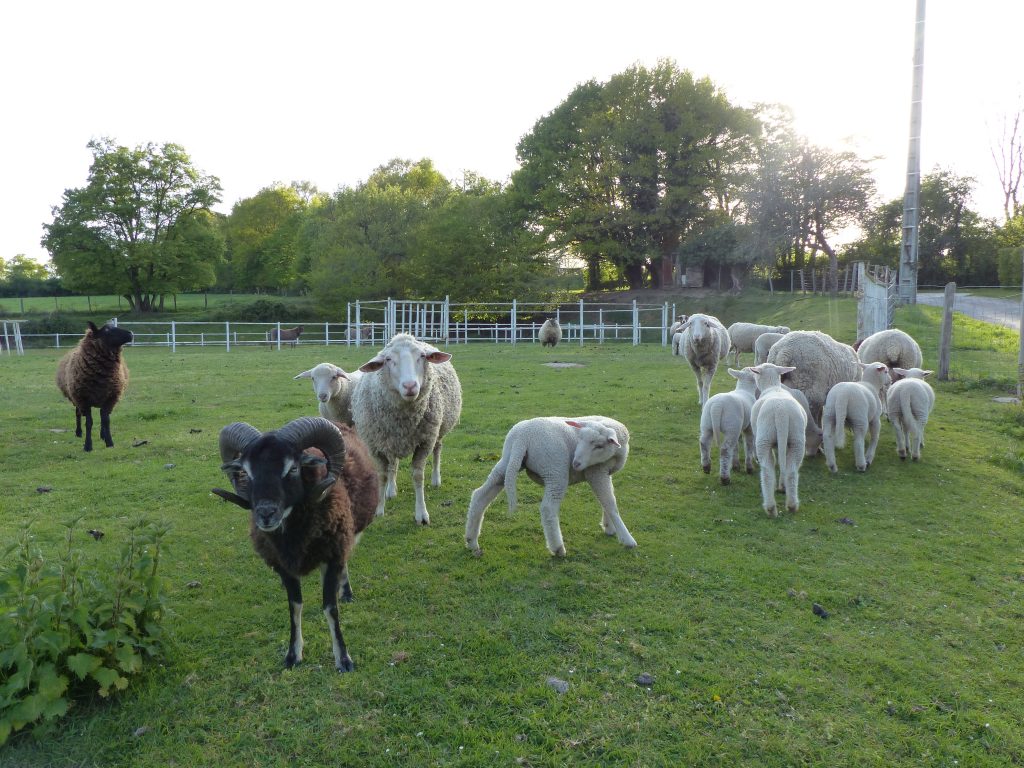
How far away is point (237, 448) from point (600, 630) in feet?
8.49

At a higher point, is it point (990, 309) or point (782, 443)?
point (990, 309)

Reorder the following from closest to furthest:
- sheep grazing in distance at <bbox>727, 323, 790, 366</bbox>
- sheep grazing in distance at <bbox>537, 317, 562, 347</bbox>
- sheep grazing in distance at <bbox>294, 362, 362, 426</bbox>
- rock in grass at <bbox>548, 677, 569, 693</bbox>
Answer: rock in grass at <bbox>548, 677, 569, 693</bbox> < sheep grazing in distance at <bbox>294, 362, 362, 426</bbox> < sheep grazing in distance at <bbox>727, 323, 790, 366</bbox> < sheep grazing in distance at <bbox>537, 317, 562, 347</bbox>

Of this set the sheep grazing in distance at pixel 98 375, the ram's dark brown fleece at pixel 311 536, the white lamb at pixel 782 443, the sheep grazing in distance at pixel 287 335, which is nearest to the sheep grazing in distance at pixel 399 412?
the ram's dark brown fleece at pixel 311 536

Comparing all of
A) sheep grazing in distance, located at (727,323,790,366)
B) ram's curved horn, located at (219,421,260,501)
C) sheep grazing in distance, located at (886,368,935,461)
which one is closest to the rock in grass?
ram's curved horn, located at (219,421,260,501)

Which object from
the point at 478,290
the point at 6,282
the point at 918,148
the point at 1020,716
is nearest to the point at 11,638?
the point at 1020,716

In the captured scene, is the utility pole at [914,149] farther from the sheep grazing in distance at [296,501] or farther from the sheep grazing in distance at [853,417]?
the sheep grazing in distance at [296,501]

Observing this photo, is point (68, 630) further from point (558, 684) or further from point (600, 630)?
point (600, 630)

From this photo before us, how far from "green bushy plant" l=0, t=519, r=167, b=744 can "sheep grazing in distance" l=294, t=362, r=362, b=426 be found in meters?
4.06

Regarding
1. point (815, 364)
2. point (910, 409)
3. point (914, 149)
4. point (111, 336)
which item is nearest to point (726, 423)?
point (815, 364)

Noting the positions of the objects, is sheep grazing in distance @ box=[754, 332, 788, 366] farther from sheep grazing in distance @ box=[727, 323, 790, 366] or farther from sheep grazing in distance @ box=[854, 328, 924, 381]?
sheep grazing in distance @ box=[727, 323, 790, 366]

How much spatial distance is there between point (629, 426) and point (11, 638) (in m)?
8.40

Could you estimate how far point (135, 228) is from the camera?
1863 inches

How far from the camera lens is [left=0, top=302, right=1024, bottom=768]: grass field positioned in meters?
3.26

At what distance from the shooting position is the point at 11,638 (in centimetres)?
325
